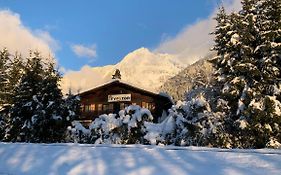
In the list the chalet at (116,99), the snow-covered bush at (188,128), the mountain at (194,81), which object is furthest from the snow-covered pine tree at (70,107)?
the chalet at (116,99)

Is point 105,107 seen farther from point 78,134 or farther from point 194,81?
point 78,134

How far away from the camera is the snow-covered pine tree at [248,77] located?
79.8 feet

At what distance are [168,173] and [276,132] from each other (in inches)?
728

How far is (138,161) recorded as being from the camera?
8.89 metres

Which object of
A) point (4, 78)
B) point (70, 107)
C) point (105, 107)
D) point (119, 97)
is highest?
point (4, 78)

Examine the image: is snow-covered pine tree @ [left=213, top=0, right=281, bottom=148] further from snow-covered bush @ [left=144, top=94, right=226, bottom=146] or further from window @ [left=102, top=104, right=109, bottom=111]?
window @ [left=102, top=104, right=109, bottom=111]

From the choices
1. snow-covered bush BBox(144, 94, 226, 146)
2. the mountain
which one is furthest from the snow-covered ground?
the mountain

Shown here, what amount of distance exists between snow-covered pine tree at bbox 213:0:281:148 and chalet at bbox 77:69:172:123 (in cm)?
1559

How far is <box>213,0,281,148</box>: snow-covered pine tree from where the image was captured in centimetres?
2433

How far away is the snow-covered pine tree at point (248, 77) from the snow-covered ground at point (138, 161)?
15.2 meters

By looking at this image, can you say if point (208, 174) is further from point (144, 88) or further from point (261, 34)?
point (144, 88)

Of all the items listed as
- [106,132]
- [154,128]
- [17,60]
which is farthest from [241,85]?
[17,60]

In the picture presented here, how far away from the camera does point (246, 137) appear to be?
79.4 ft

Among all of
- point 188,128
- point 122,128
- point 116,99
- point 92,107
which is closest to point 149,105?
point 116,99
